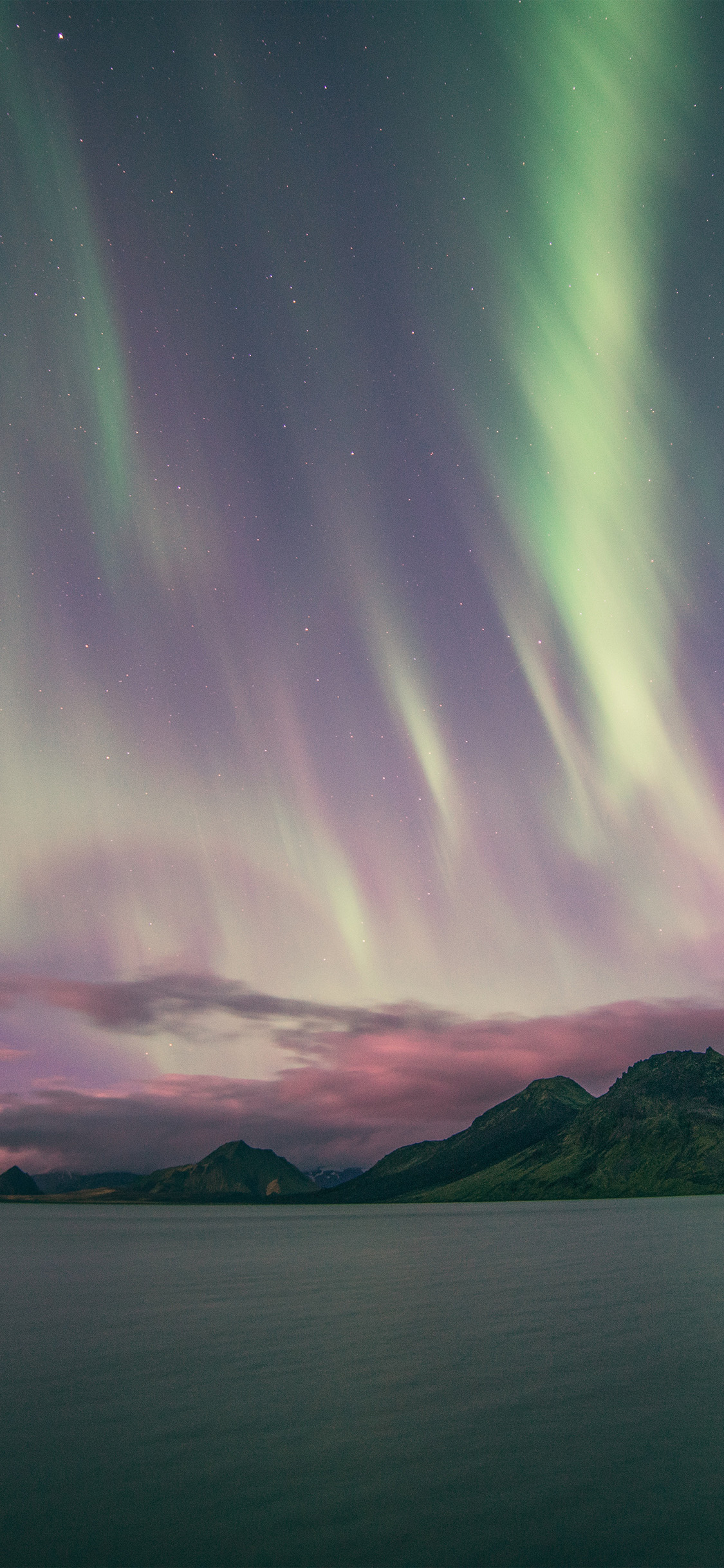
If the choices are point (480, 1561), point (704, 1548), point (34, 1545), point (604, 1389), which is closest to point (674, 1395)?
point (604, 1389)

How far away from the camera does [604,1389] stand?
30188 mm

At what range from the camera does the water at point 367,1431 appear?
679 inches

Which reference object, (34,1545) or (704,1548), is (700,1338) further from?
(34,1545)

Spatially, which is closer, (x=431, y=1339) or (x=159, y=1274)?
(x=431, y=1339)

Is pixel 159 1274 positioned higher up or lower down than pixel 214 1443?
lower down

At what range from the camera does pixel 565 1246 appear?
381ft

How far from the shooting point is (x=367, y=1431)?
999 inches

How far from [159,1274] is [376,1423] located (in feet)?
220

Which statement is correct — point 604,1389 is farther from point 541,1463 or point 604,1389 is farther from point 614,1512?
point 614,1512

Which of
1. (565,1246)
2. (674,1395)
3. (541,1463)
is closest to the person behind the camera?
(541,1463)

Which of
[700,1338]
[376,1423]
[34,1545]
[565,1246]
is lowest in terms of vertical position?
[565,1246]

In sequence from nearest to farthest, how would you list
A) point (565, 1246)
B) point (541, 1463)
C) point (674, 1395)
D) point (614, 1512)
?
1. point (614, 1512)
2. point (541, 1463)
3. point (674, 1395)
4. point (565, 1246)

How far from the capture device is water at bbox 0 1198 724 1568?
1725cm

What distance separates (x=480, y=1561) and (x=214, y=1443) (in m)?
10.7
